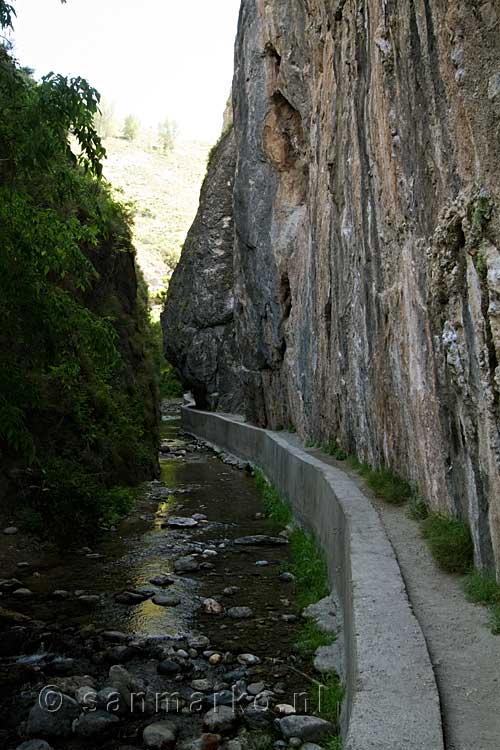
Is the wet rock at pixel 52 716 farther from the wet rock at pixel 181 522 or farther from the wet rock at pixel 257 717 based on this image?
the wet rock at pixel 181 522

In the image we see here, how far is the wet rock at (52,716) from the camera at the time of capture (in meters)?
5.36

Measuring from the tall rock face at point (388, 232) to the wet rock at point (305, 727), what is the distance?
5.94ft

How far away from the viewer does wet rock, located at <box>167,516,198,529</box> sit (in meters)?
12.9

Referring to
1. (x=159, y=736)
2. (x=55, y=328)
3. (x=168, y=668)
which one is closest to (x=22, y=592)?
(x=168, y=668)

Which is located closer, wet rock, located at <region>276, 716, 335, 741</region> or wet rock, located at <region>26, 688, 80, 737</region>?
wet rock, located at <region>276, 716, 335, 741</region>

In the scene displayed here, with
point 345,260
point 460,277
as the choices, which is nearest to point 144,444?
point 345,260

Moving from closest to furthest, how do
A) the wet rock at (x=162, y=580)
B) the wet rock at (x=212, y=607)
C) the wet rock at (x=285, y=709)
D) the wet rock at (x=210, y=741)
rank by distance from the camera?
the wet rock at (x=210, y=741) → the wet rock at (x=285, y=709) → the wet rock at (x=212, y=607) → the wet rock at (x=162, y=580)

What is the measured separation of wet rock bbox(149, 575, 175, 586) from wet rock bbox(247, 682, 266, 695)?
3.20m

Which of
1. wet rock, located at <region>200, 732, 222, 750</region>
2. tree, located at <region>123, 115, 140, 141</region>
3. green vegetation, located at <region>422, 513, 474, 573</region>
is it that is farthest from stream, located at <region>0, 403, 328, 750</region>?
tree, located at <region>123, 115, 140, 141</region>

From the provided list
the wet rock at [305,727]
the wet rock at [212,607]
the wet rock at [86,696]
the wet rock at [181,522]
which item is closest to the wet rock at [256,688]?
the wet rock at [305,727]

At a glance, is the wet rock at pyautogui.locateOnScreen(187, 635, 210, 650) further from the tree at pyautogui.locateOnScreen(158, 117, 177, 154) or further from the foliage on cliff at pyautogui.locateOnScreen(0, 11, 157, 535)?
the tree at pyautogui.locateOnScreen(158, 117, 177, 154)

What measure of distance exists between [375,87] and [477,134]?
18.2 ft

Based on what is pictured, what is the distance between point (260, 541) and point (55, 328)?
612cm

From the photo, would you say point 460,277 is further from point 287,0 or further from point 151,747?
point 287,0
